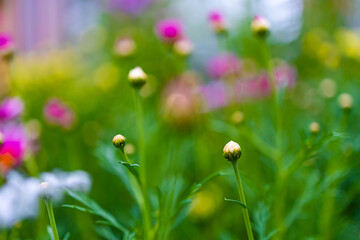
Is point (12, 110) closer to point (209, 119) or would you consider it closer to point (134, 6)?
point (209, 119)

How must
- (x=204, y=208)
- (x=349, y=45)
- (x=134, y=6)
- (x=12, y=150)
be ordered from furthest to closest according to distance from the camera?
1. (x=134, y=6)
2. (x=349, y=45)
3. (x=204, y=208)
4. (x=12, y=150)

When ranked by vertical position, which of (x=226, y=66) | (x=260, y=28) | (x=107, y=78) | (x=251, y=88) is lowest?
(x=107, y=78)

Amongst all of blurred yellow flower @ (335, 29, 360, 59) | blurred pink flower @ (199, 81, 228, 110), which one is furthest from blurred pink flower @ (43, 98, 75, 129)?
blurred yellow flower @ (335, 29, 360, 59)

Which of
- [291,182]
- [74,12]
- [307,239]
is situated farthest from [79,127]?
[74,12]

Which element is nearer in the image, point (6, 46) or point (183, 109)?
point (6, 46)

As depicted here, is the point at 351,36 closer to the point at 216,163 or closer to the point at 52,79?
the point at 216,163

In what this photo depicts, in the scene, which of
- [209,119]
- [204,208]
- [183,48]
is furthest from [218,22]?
[204,208]

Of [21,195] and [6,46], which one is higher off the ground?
[6,46]

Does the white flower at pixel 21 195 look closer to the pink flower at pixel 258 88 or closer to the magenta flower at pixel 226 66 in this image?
the magenta flower at pixel 226 66

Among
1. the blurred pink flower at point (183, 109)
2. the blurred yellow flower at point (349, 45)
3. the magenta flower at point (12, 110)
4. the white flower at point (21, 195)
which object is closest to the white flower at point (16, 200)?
Result: the white flower at point (21, 195)
